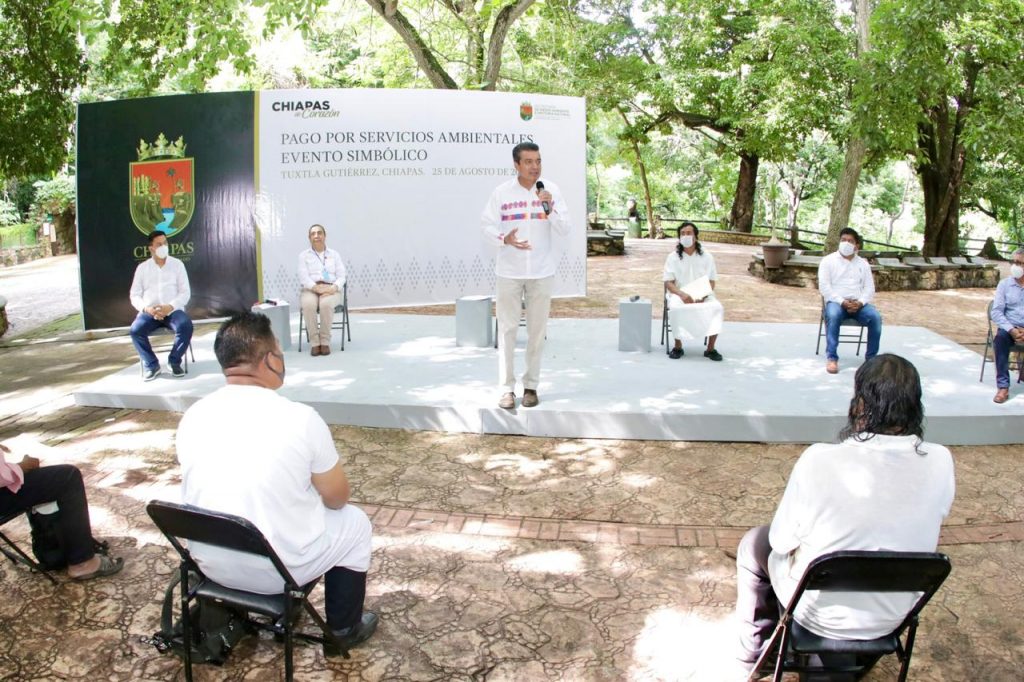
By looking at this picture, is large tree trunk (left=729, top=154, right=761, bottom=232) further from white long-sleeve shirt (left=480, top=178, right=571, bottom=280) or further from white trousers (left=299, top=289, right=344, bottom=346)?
white long-sleeve shirt (left=480, top=178, right=571, bottom=280)

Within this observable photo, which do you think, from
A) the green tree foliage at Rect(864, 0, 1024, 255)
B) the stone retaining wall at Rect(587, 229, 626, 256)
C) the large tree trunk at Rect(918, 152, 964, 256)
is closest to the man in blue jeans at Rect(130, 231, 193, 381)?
the green tree foliage at Rect(864, 0, 1024, 255)

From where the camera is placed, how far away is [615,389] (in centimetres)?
604

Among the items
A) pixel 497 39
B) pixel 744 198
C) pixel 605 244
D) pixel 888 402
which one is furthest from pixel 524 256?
pixel 744 198

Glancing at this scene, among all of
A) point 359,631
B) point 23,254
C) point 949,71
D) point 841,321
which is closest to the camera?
point 359,631

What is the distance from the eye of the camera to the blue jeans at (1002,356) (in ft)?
19.1

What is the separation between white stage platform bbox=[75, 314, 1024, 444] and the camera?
543 cm

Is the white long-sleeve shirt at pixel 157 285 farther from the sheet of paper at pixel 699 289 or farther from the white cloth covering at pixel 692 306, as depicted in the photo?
the sheet of paper at pixel 699 289

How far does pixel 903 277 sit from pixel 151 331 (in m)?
11.9

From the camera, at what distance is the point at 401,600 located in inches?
135

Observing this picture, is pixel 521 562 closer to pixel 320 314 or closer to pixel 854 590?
pixel 854 590

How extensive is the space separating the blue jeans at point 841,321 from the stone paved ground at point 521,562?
1519 millimetres

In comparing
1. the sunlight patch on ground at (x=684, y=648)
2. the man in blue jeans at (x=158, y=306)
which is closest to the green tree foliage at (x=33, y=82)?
the man in blue jeans at (x=158, y=306)

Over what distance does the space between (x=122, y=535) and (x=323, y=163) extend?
615 cm

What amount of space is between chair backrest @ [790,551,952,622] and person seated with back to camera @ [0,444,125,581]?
9.66 feet
